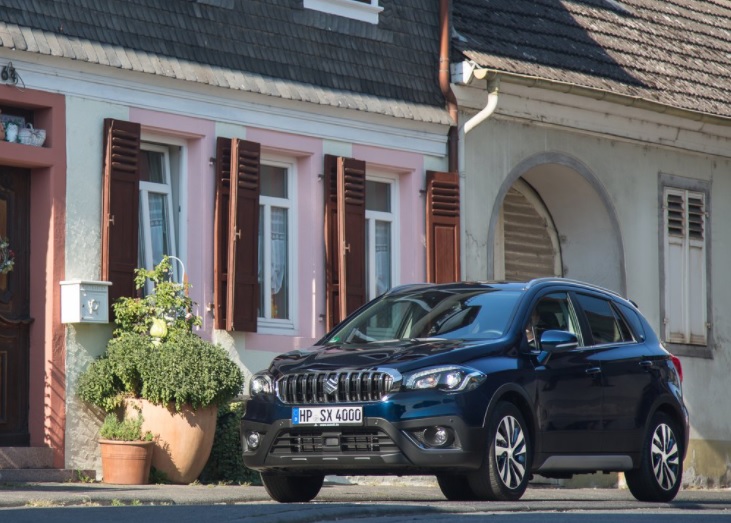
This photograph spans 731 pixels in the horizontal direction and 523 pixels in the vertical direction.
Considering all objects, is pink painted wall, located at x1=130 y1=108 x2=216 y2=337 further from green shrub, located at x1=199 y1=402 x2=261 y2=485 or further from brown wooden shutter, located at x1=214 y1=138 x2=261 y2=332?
green shrub, located at x1=199 y1=402 x2=261 y2=485

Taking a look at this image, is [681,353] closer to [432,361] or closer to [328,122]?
[328,122]

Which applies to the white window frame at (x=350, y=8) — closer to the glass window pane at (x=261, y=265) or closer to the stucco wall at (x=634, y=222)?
the glass window pane at (x=261, y=265)

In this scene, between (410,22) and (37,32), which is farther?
(410,22)

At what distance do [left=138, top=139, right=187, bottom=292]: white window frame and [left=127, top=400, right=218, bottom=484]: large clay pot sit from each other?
192cm

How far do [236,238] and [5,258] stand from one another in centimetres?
260

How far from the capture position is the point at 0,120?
1507 cm

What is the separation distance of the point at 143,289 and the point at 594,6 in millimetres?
9044

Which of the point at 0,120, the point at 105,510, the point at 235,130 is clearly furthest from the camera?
the point at 235,130

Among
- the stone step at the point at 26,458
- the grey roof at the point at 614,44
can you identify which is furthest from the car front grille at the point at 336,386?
the grey roof at the point at 614,44

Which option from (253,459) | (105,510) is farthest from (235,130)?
(105,510)

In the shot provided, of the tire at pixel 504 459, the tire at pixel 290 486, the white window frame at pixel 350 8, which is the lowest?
the tire at pixel 290 486

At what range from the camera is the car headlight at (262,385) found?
1205cm

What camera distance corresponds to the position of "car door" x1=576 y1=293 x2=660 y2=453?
43.2 feet

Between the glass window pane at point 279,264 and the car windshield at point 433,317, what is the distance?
14.6 feet
